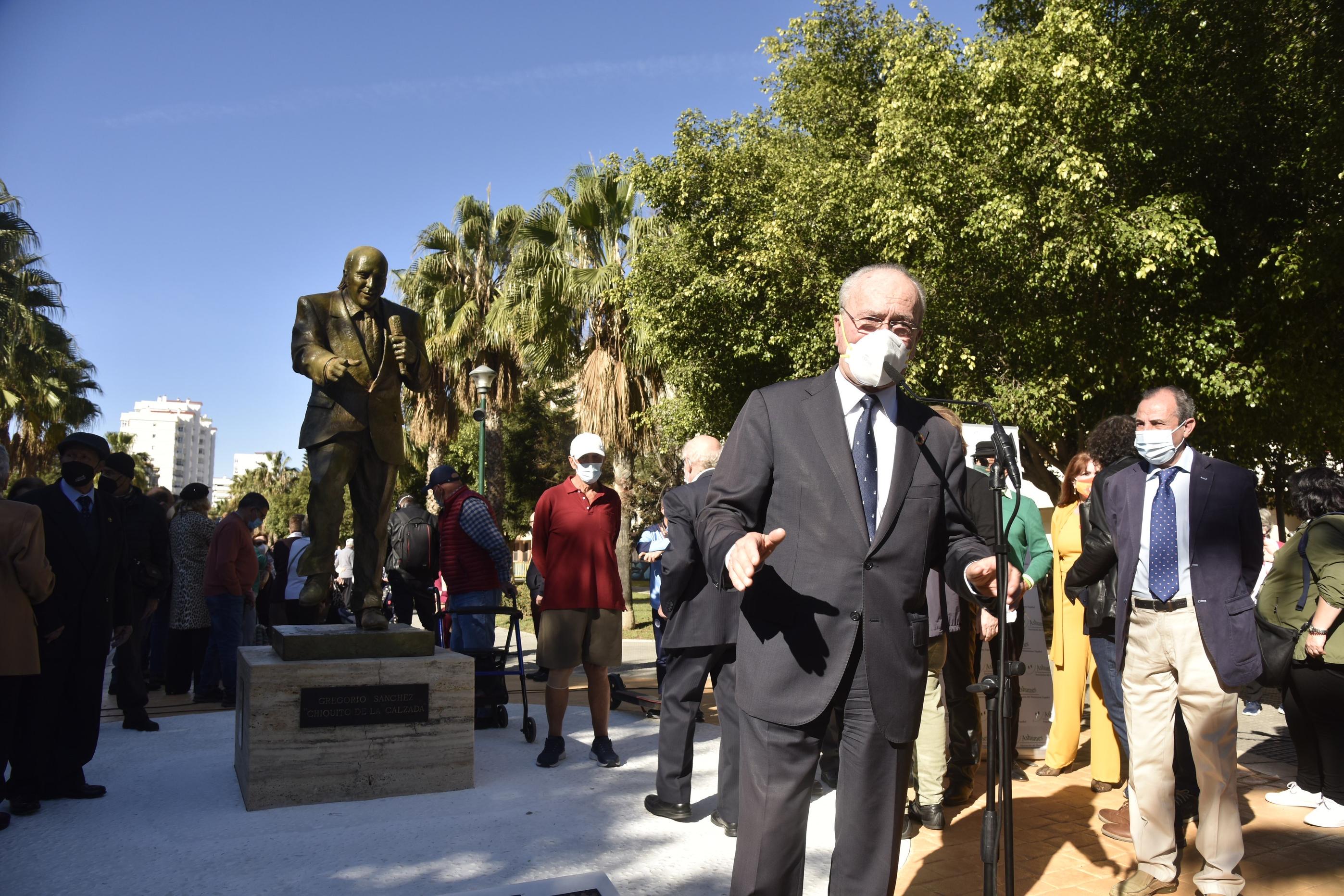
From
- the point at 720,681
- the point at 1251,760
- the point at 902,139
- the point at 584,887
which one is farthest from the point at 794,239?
the point at 584,887

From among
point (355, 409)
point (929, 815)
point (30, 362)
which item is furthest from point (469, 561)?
point (30, 362)

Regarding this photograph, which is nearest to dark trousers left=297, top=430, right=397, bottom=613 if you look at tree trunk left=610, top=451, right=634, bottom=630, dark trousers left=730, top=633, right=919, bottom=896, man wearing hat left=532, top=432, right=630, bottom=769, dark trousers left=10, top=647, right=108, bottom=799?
man wearing hat left=532, top=432, right=630, bottom=769

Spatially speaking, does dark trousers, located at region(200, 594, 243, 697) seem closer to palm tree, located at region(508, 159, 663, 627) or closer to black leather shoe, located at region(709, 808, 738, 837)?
black leather shoe, located at region(709, 808, 738, 837)

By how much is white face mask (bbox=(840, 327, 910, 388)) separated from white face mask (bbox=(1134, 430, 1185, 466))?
2.04 metres

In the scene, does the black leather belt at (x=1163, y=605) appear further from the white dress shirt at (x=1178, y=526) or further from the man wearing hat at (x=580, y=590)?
the man wearing hat at (x=580, y=590)

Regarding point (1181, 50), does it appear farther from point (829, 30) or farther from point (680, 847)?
point (680, 847)

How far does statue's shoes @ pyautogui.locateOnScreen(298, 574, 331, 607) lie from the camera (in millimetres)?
5637

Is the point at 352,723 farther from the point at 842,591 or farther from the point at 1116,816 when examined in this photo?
the point at 1116,816

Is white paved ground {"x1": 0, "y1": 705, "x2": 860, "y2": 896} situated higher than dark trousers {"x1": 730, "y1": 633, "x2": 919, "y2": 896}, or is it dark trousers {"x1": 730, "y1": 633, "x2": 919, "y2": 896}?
dark trousers {"x1": 730, "y1": 633, "x2": 919, "y2": 896}

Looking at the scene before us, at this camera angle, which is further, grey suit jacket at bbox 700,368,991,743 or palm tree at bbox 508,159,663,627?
palm tree at bbox 508,159,663,627

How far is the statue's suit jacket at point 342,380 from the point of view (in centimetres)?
558

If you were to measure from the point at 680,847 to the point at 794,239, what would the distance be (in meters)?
12.9

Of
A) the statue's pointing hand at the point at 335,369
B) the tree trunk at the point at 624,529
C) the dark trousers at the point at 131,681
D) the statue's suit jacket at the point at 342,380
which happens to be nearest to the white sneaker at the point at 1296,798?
the statue's suit jacket at the point at 342,380

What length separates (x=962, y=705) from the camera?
559 cm
